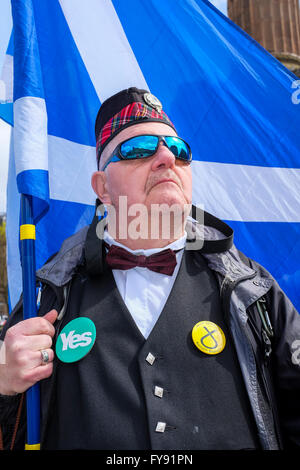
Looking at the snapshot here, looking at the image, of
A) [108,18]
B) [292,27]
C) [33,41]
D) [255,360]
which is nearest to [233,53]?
[108,18]

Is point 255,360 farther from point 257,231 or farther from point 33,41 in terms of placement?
point 33,41

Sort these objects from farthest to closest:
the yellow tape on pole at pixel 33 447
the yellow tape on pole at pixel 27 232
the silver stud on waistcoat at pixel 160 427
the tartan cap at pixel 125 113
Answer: the tartan cap at pixel 125 113 → the yellow tape on pole at pixel 27 232 → the yellow tape on pole at pixel 33 447 → the silver stud on waistcoat at pixel 160 427

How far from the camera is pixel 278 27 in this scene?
905 cm

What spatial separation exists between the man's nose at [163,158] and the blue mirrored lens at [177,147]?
42 mm

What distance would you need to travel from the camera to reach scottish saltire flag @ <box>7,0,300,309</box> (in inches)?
97.7

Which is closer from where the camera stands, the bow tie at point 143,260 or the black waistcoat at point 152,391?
the black waistcoat at point 152,391

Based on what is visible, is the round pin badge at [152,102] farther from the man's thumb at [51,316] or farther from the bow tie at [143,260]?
the man's thumb at [51,316]

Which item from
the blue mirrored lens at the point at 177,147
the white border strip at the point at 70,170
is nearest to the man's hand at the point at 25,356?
the blue mirrored lens at the point at 177,147

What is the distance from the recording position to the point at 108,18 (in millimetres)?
2607

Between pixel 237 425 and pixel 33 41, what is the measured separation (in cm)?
203

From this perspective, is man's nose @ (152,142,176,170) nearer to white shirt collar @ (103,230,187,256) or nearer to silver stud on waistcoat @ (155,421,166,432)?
white shirt collar @ (103,230,187,256)

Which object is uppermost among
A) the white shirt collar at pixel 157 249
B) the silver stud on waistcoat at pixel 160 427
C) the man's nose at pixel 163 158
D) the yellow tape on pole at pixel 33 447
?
the man's nose at pixel 163 158

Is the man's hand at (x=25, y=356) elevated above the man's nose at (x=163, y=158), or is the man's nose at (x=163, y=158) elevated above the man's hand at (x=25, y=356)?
the man's nose at (x=163, y=158)

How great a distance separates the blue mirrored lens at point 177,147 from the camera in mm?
1851
